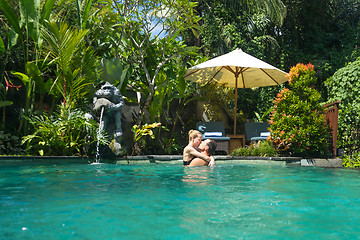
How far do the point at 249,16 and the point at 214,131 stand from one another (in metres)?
7.10

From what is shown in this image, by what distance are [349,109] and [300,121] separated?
1397 mm

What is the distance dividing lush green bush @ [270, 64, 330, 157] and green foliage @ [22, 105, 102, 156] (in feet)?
14.0

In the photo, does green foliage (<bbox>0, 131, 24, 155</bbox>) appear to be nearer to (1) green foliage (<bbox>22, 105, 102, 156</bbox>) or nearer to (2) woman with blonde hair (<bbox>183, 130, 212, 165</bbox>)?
(1) green foliage (<bbox>22, 105, 102, 156</bbox>)

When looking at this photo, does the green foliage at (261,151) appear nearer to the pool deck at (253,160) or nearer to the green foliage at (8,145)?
the pool deck at (253,160)

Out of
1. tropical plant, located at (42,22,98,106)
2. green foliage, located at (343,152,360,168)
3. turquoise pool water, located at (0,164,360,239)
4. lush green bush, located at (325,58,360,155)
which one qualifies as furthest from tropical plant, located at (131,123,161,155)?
lush green bush, located at (325,58,360,155)

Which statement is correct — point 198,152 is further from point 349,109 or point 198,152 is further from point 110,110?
point 349,109

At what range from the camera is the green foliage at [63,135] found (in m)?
7.78

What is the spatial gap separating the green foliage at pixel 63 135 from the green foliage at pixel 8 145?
0.25 metres

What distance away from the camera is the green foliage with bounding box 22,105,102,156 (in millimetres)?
7781

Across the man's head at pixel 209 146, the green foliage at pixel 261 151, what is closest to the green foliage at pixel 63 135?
the man's head at pixel 209 146

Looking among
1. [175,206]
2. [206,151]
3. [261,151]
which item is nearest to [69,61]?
[206,151]

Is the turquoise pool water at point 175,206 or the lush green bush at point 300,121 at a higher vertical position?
the lush green bush at point 300,121

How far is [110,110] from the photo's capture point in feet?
27.8

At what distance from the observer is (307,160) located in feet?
26.5
